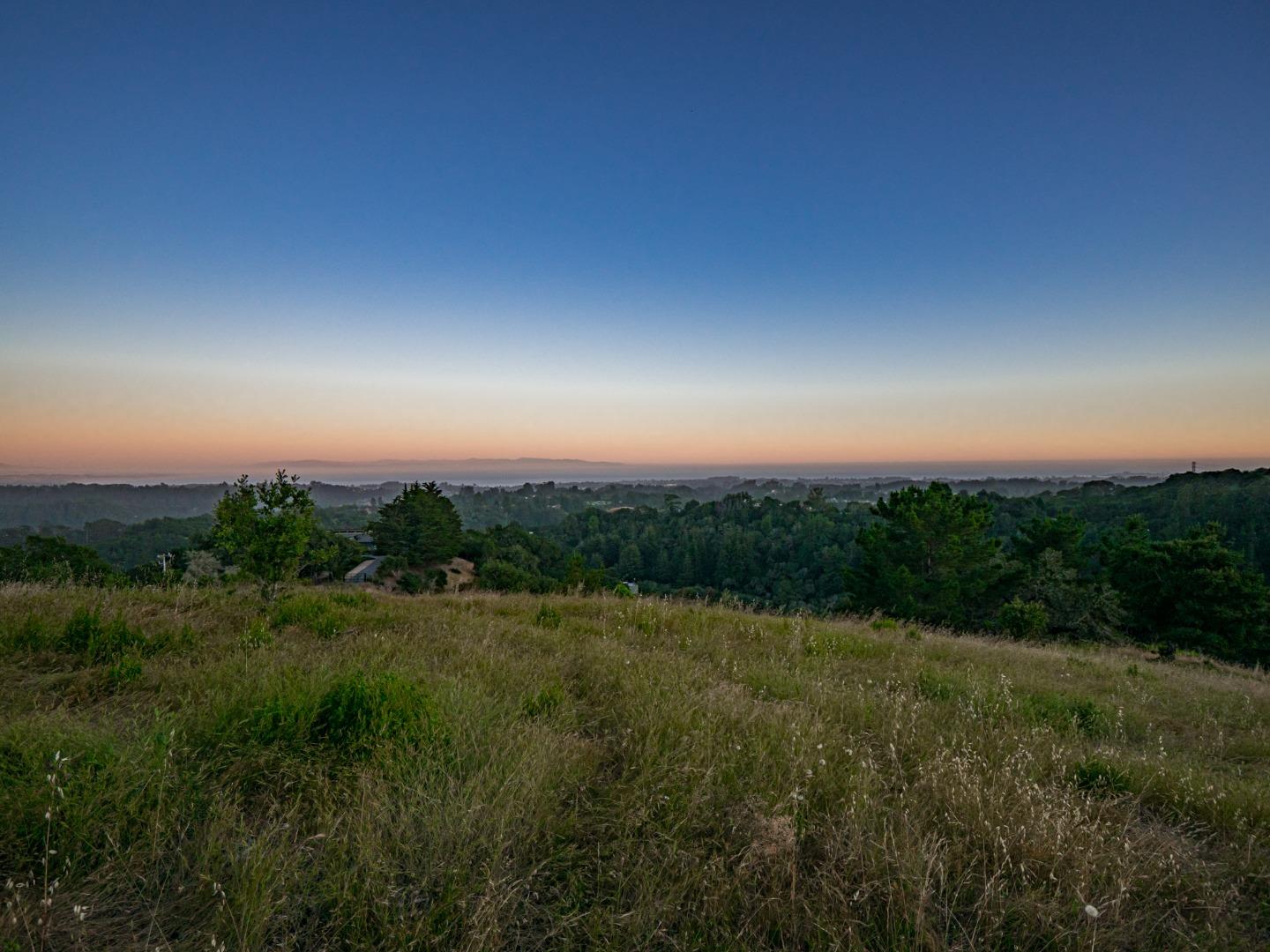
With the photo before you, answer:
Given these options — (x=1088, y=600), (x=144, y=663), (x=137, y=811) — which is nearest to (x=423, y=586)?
(x=144, y=663)

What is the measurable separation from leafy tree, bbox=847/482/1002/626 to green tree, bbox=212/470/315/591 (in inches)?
1212

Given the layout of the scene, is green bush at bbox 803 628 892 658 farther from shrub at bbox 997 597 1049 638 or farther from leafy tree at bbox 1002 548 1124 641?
leafy tree at bbox 1002 548 1124 641

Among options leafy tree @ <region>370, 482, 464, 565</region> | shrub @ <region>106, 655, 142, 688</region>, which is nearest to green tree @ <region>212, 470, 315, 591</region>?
shrub @ <region>106, 655, 142, 688</region>

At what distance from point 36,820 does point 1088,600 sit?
38.1 metres

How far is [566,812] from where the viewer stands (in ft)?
8.79

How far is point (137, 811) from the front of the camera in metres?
2.35

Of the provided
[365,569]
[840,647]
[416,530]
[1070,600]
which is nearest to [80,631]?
[840,647]

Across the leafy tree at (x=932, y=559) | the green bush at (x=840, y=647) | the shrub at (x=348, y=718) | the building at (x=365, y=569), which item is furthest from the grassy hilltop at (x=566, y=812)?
the building at (x=365, y=569)

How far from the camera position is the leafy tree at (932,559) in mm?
30359

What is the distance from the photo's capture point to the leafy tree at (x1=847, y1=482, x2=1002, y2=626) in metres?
30.4

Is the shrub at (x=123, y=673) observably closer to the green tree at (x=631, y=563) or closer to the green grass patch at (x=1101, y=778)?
the green grass patch at (x=1101, y=778)

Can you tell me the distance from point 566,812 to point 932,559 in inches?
1403

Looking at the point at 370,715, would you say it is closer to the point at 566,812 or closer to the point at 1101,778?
the point at 566,812

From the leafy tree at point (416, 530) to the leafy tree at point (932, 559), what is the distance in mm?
37966
